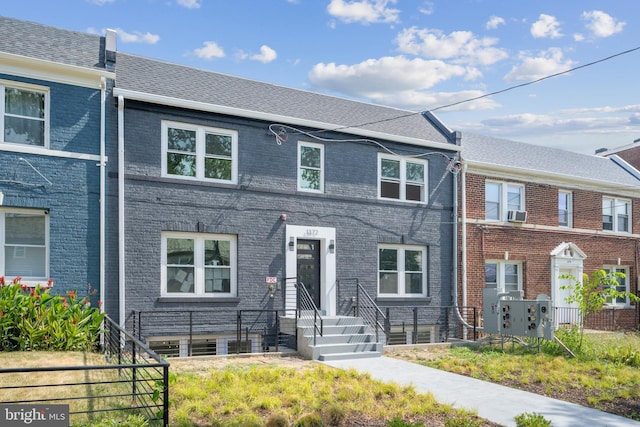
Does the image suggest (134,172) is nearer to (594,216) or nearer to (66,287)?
(66,287)

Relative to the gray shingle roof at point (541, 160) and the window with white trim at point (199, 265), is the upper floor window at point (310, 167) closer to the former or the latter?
the window with white trim at point (199, 265)

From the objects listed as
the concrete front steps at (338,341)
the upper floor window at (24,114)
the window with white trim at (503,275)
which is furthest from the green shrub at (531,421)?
the window with white trim at (503,275)

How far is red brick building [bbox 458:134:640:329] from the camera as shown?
1933cm

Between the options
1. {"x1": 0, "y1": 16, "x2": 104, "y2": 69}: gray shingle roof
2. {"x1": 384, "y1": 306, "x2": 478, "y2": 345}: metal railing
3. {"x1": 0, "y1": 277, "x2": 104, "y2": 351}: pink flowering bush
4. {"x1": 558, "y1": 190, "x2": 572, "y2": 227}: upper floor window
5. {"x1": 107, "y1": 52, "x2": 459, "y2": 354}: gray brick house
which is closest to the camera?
{"x1": 0, "y1": 277, "x2": 104, "y2": 351}: pink flowering bush

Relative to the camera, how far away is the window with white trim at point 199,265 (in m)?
14.4

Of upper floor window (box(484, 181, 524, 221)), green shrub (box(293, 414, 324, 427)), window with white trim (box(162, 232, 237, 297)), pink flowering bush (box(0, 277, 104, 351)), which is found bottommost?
green shrub (box(293, 414, 324, 427))

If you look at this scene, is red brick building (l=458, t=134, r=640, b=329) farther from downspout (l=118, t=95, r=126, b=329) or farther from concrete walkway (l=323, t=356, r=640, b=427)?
downspout (l=118, t=95, r=126, b=329)

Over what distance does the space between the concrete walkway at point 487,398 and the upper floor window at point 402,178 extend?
259 inches

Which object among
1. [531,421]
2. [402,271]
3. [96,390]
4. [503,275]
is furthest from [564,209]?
[96,390]

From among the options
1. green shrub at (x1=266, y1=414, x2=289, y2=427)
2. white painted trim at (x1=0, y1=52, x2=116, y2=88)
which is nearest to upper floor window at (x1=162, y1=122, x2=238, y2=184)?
white painted trim at (x1=0, y1=52, x2=116, y2=88)

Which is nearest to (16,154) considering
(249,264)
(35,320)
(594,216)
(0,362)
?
(35,320)

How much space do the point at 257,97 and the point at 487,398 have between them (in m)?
10.5

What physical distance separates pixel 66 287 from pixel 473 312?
11777mm

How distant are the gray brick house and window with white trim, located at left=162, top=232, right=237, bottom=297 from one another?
0.09ft
